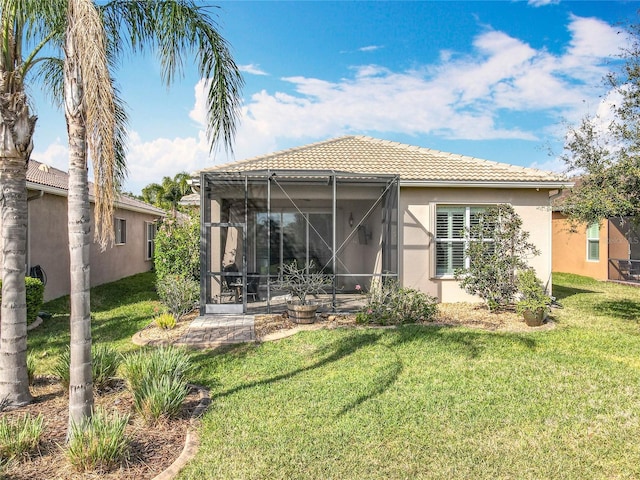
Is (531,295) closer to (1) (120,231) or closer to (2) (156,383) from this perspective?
(2) (156,383)

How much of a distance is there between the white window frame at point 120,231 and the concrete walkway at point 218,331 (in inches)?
390

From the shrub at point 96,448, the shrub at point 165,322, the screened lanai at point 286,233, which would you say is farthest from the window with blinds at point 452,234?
the shrub at point 96,448

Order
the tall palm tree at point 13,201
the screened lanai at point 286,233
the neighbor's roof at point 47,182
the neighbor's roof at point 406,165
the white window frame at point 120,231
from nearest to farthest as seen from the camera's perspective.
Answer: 1. the tall palm tree at point 13,201
2. the screened lanai at point 286,233
3. the neighbor's roof at point 47,182
4. the neighbor's roof at point 406,165
5. the white window frame at point 120,231

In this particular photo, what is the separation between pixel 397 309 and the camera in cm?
Result: 880

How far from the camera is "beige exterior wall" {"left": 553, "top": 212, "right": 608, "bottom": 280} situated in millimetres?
17719

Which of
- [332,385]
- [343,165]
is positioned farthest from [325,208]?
[332,385]

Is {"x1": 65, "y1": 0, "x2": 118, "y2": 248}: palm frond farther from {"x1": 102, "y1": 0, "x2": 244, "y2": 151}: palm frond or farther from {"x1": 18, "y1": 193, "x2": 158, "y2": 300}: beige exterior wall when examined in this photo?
{"x1": 18, "y1": 193, "x2": 158, "y2": 300}: beige exterior wall

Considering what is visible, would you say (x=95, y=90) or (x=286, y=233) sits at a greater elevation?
(x=95, y=90)

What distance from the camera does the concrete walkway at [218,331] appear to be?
24.7 ft

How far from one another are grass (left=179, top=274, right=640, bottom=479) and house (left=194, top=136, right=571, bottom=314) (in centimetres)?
340

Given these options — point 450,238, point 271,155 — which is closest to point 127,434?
point 450,238

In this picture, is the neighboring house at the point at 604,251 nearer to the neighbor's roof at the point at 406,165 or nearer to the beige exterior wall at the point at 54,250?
the neighbor's roof at the point at 406,165

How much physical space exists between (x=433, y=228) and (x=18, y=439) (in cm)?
984

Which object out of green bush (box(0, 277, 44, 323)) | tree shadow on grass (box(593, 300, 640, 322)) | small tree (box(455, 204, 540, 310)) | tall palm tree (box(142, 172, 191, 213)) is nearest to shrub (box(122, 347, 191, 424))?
green bush (box(0, 277, 44, 323))
